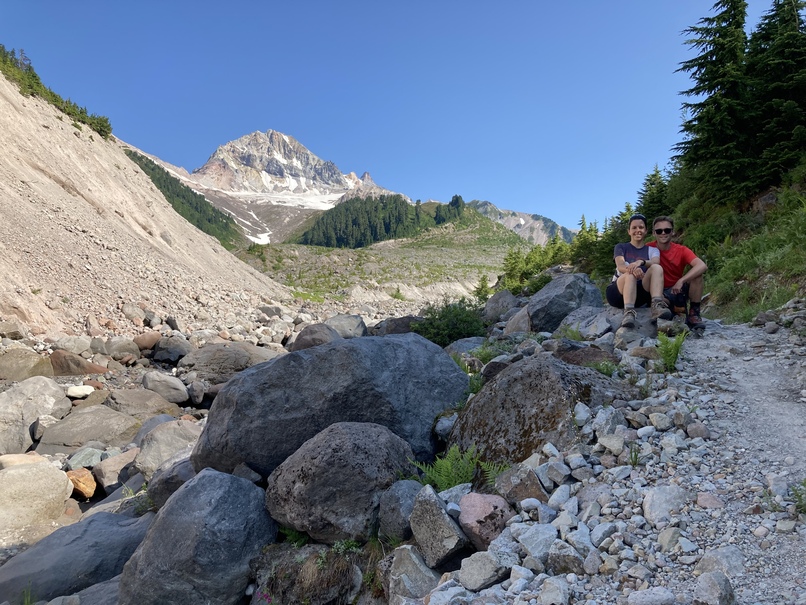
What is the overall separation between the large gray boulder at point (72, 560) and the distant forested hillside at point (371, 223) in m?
165

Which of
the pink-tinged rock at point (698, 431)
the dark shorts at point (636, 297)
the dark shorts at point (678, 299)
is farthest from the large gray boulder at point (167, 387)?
the pink-tinged rock at point (698, 431)

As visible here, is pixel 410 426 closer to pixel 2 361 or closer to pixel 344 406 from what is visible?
pixel 344 406

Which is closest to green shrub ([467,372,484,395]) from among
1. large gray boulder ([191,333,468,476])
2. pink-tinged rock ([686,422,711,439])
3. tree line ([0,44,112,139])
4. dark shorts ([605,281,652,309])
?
large gray boulder ([191,333,468,476])

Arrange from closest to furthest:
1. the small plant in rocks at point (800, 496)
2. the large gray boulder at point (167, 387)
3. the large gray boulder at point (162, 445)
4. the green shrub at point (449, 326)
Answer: the small plant in rocks at point (800, 496) → the large gray boulder at point (162, 445) → the green shrub at point (449, 326) → the large gray boulder at point (167, 387)

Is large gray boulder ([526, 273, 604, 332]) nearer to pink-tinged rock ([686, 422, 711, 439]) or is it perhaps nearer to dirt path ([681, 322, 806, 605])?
dirt path ([681, 322, 806, 605])

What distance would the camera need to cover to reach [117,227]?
96.5 feet

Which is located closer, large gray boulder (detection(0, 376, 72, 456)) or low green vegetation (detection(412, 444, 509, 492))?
low green vegetation (detection(412, 444, 509, 492))

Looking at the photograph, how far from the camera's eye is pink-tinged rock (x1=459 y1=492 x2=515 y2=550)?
418cm

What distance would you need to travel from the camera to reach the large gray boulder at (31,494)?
27.5 feet

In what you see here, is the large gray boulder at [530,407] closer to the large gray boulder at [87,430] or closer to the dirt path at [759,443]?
the dirt path at [759,443]

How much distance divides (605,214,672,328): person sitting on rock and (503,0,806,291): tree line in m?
6.29

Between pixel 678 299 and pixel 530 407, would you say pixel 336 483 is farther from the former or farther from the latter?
pixel 678 299

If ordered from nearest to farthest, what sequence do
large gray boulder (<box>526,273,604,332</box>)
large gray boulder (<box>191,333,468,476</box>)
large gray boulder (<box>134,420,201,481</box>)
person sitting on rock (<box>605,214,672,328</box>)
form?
1. large gray boulder (<box>191,333,468,476</box>)
2. person sitting on rock (<box>605,214,672,328</box>)
3. large gray boulder (<box>134,420,201,481</box>)
4. large gray boulder (<box>526,273,604,332</box>)

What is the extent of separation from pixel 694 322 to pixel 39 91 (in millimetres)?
43837
